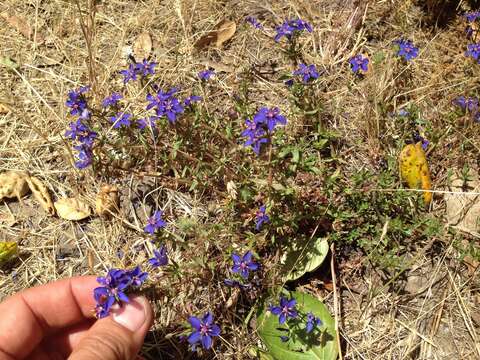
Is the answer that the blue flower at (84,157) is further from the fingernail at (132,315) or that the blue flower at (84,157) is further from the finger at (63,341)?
the fingernail at (132,315)

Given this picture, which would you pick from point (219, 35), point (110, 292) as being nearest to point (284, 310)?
point (110, 292)

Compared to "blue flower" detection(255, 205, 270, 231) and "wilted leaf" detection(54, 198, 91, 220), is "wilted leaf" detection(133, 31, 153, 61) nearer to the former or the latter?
"wilted leaf" detection(54, 198, 91, 220)

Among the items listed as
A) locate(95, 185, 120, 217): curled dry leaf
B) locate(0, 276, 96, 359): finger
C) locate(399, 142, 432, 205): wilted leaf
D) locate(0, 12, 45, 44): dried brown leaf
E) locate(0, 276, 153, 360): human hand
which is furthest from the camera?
locate(0, 12, 45, 44): dried brown leaf

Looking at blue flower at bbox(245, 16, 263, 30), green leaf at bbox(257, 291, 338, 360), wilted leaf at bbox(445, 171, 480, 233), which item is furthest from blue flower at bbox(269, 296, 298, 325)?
blue flower at bbox(245, 16, 263, 30)

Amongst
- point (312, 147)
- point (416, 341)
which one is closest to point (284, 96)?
point (312, 147)

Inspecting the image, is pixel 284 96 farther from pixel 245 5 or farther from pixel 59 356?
pixel 59 356
